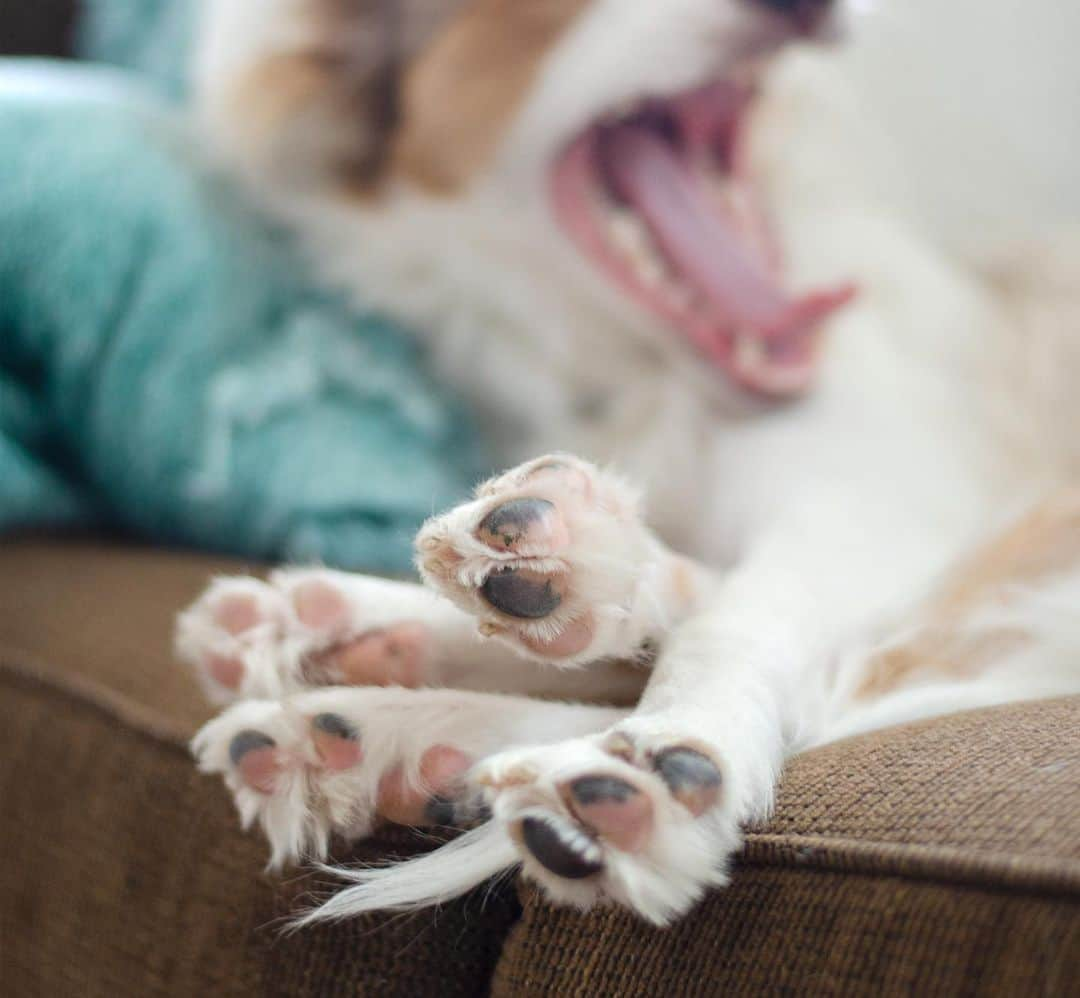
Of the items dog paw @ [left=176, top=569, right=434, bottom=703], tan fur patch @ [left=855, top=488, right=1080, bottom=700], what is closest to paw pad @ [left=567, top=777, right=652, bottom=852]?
dog paw @ [left=176, top=569, right=434, bottom=703]

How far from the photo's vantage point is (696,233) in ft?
4.19

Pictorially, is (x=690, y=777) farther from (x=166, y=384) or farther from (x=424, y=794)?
(x=166, y=384)

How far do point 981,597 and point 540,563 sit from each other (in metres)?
0.45

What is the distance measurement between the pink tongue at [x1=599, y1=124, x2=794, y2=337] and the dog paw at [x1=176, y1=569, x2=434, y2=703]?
A: 63cm

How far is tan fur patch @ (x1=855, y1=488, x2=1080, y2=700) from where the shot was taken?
821 mm

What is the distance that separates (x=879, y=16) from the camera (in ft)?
5.42

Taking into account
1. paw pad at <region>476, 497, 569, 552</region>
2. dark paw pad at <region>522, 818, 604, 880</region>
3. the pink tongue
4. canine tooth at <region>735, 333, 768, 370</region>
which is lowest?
dark paw pad at <region>522, 818, 604, 880</region>

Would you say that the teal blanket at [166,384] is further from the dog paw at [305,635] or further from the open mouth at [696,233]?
the dog paw at [305,635]

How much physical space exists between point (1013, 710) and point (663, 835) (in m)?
0.27

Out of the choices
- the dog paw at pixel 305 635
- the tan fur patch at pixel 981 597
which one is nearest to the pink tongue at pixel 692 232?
the tan fur patch at pixel 981 597

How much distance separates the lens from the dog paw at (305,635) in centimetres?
72

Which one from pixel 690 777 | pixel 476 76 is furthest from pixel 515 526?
pixel 476 76

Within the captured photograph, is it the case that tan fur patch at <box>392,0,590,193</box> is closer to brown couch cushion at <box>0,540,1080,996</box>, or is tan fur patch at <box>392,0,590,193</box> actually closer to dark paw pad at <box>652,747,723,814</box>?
brown couch cushion at <box>0,540,1080,996</box>

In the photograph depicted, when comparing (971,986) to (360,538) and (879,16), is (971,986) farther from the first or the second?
(879,16)
